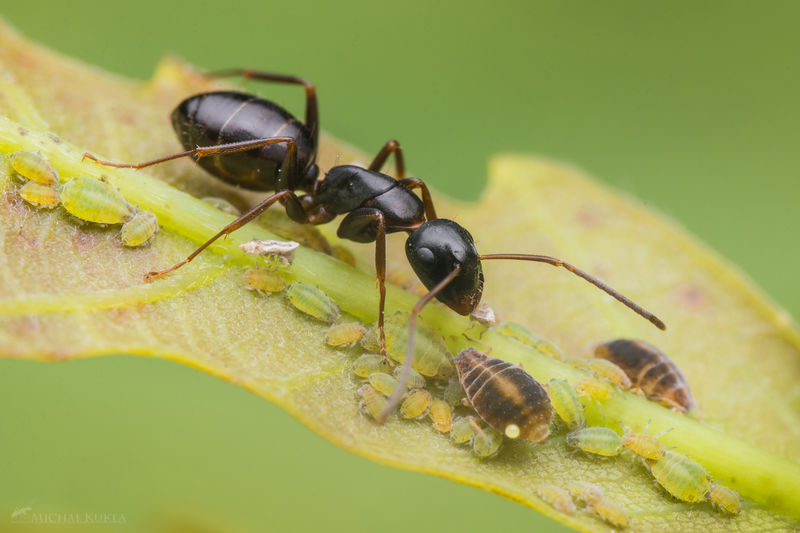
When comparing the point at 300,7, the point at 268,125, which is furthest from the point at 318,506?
the point at 300,7

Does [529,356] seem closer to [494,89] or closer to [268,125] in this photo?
[268,125]

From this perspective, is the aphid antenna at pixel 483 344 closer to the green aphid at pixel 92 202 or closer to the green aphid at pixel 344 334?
the green aphid at pixel 344 334

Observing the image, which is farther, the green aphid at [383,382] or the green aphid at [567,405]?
the green aphid at [567,405]

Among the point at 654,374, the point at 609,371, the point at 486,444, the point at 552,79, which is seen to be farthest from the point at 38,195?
the point at 552,79

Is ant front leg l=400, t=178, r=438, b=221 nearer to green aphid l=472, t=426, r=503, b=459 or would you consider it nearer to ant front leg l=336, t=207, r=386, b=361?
ant front leg l=336, t=207, r=386, b=361

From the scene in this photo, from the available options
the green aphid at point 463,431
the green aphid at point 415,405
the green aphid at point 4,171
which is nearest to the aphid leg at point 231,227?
the green aphid at point 4,171

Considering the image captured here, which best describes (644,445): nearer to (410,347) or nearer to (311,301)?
(410,347)
